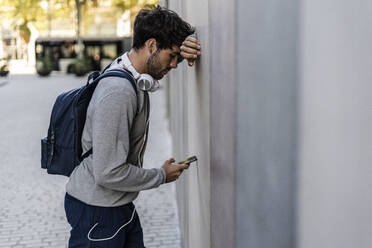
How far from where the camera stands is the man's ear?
237cm

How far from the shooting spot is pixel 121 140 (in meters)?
2.18

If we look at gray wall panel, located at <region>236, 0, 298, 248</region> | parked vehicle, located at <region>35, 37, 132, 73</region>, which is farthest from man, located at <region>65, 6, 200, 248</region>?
parked vehicle, located at <region>35, 37, 132, 73</region>

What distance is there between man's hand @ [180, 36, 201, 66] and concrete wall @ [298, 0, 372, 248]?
847 mm

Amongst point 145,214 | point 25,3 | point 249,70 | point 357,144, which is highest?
point 25,3

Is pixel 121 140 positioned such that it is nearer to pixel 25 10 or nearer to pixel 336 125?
pixel 336 125

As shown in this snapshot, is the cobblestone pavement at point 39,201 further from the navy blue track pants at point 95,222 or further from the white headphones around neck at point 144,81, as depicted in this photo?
the white headphones around neck at point 144,81

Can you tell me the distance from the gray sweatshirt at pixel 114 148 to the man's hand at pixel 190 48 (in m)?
0.26

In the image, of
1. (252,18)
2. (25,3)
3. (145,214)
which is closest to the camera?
(252,18)

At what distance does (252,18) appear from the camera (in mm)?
1579

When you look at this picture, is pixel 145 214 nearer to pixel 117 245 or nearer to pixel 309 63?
pixel 117 245

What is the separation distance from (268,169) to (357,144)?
0.40 metres

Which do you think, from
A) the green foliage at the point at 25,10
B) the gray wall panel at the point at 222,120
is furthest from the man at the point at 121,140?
the green foliage at the point at 25,10

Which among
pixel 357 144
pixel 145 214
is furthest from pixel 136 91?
pixel 145 214

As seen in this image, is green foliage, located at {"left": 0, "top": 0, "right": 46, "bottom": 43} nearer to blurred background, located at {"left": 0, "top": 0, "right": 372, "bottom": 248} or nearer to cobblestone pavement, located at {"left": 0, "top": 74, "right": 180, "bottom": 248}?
cobblestone pavement, located at {"left": 0, "top": 74, "right": 180, "bottom": 248}
